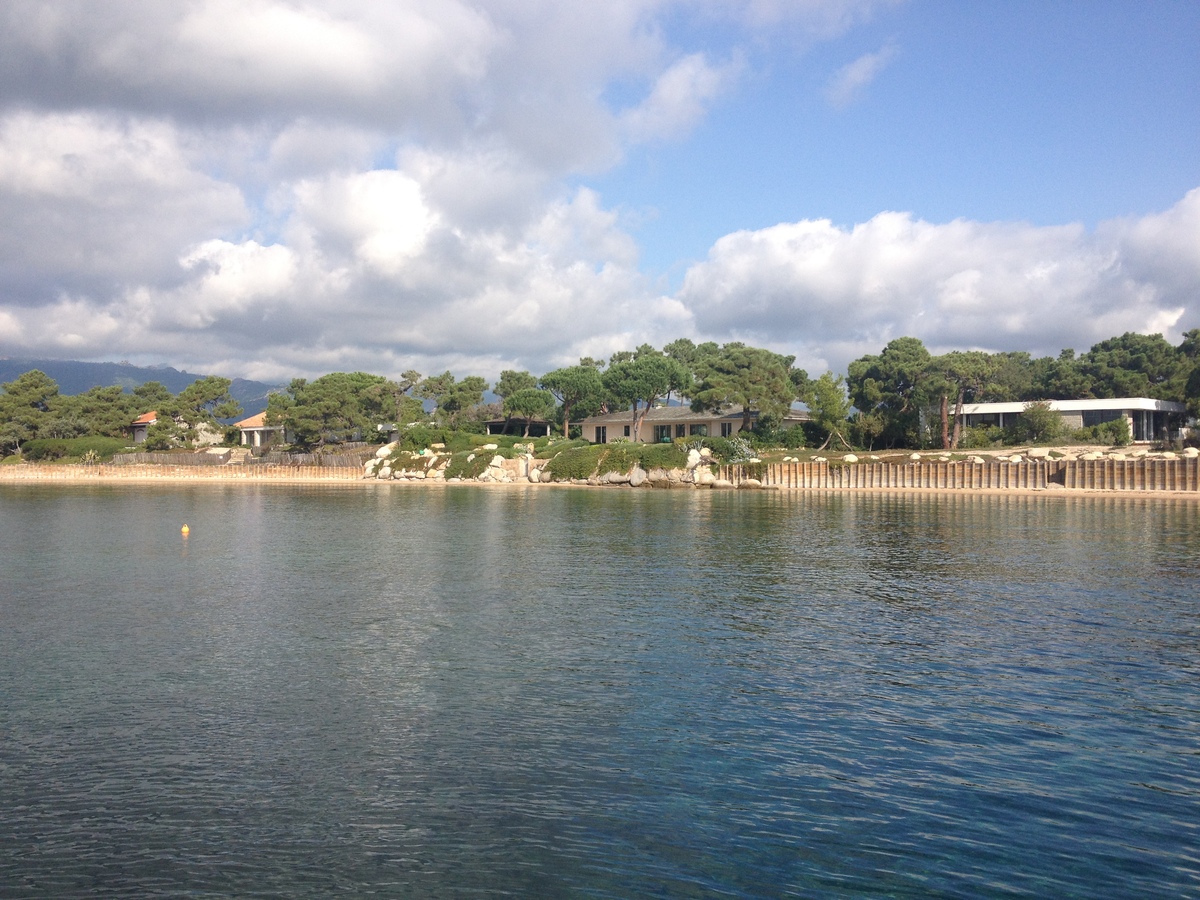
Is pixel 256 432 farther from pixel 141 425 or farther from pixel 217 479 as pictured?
pixel 217 479

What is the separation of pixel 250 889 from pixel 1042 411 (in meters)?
87.9

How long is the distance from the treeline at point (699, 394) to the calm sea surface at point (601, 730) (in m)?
58.3

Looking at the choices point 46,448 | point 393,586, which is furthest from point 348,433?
point 393,586

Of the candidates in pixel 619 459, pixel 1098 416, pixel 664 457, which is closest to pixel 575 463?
pixel 619 459

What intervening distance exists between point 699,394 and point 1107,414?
41.0 meters

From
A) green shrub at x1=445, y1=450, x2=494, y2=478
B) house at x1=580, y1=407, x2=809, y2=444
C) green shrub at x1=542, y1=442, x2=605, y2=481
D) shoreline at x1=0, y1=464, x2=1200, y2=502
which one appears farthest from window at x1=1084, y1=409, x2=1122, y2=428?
green shrub at x1=445, y1=450, x2=494, y2=478

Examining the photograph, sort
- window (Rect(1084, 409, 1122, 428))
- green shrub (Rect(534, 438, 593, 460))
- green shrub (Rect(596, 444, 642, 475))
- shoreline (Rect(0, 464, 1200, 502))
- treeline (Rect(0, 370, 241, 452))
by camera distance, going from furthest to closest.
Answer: treeline (Rect(0, 370, 241, 452)) < green shrub (Rect(534, 438, 593, 460)) < shoreline (Rect(0, 464, 1200, 502)) < window (Rect(1084, 409, 1122, 428)) < green shrub (Rect(596, 444, 642, 475))

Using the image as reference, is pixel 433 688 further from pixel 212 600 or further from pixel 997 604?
pixel 997 604

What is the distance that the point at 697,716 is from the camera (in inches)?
582

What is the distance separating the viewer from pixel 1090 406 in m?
89.2

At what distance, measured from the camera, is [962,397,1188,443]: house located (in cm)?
8738

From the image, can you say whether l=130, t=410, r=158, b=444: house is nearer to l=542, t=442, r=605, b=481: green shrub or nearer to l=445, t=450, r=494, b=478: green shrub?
l=445, t=450, r=494, b=478: green shrub

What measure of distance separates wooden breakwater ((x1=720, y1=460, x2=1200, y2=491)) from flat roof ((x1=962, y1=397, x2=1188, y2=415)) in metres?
18.1

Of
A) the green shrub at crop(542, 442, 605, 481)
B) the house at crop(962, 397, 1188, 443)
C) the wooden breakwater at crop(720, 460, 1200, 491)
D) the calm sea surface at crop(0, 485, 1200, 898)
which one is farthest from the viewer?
the green shrub at crop(542, 442, 605, 481)
